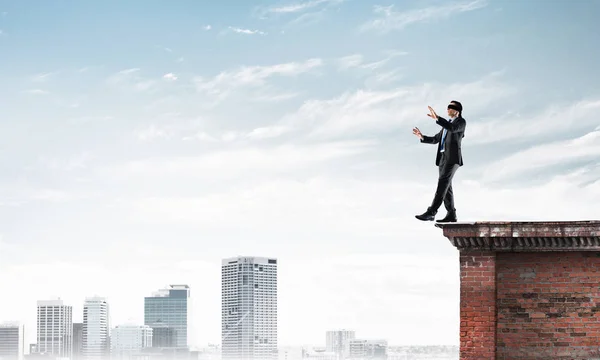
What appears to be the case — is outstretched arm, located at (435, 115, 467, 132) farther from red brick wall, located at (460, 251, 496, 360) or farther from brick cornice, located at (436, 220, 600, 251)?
red brick wall, located at (460, 251, 496, 360)

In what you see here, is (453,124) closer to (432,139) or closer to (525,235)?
(432,139)

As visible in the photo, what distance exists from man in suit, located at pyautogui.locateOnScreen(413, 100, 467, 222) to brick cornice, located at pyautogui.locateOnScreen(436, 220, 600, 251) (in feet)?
2.67

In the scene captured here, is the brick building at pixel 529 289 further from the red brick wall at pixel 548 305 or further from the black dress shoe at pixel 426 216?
the black dress shoe at pixel 426 216

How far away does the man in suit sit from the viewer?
1648 cm

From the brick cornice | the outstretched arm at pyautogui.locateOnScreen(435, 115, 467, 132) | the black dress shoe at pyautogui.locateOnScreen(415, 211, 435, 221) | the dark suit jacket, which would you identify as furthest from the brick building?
the outstretched arm at pyautogui.locateOnScreen(435, 115, 467, 132)

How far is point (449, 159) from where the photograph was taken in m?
16.5

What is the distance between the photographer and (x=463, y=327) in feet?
51.4

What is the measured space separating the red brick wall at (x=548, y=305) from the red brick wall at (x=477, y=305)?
106mm

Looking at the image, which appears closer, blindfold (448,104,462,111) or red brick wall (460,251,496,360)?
red brick wall (460,251,496,360)

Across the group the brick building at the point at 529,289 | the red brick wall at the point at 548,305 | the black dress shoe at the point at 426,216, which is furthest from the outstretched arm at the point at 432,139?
the red brick wall at the point at 548,305

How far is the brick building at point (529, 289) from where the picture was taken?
15.3m

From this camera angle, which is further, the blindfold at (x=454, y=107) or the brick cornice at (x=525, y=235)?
the blindfold at (x=454, y=107)

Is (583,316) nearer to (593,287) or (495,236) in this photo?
(593,287)

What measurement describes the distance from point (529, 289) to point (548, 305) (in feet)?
1.35
